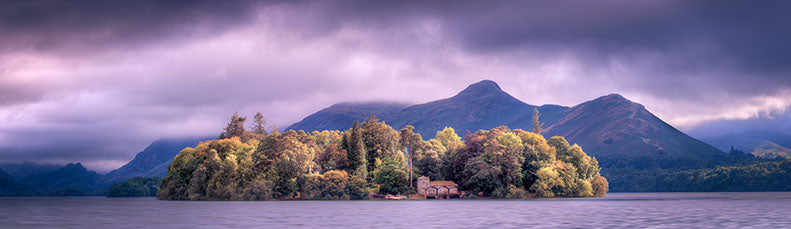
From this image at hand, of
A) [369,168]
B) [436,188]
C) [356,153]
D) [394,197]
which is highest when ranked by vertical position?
[356,153]

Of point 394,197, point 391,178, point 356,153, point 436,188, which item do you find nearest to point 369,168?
point 356,153

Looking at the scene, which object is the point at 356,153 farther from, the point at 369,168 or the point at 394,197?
the point at 394,197

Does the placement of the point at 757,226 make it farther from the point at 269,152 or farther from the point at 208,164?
the point at 208,164

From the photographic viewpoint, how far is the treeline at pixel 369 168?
501 feet

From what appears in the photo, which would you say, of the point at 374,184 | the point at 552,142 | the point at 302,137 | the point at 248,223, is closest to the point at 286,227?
the point at 248,223

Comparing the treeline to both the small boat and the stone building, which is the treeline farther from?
the small boat

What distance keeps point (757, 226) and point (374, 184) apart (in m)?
117

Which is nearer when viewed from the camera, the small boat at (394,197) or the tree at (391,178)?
the small boat at (394,197)

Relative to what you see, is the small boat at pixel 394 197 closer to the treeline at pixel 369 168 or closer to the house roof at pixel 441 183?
the treeline at pixel 369 168

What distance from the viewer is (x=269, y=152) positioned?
154875mm

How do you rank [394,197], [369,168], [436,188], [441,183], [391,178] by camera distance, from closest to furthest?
[394,197], [436,188], [391,178], [441,183], [369,168]

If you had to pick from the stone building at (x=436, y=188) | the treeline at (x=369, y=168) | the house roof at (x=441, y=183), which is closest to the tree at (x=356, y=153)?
the treeline at (x=369, y=168)

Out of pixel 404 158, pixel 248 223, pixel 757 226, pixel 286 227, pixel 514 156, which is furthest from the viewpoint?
pixel 404 158

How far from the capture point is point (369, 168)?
172000 millimetres
